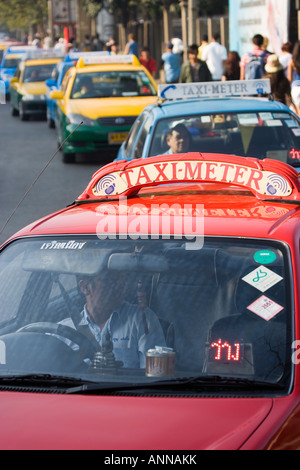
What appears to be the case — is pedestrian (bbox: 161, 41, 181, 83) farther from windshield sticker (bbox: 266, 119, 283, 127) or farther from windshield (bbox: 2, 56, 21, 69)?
windshield sticker (bbox: 266, 119, 283, 127)

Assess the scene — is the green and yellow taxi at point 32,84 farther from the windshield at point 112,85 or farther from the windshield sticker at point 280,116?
the windshield sticker at point 280,116

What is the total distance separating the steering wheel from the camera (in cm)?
370

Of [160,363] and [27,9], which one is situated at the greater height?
[27,9]

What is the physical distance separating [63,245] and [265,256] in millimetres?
825

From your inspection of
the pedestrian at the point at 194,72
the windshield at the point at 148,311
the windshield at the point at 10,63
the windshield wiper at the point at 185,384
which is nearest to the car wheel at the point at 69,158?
the pedestrian at the point at 194,72

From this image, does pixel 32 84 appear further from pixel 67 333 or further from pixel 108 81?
pixel 67 333

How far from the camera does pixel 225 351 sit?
3.55 meters

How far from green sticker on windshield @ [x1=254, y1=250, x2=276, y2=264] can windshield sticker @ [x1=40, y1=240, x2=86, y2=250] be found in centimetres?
71

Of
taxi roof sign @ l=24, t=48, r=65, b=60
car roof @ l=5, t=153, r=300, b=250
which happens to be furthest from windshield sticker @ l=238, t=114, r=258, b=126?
taxi roof sign @ l=24, t=48, r=65, b=60

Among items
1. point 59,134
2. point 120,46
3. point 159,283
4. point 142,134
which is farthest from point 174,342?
point 120,46

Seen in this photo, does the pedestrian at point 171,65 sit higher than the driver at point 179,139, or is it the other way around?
the pedestrian at point 171,65

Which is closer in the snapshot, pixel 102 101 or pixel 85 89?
pixel 102 101

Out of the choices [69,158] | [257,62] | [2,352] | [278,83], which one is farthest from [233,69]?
[2,352]

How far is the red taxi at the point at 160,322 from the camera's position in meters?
3.07
